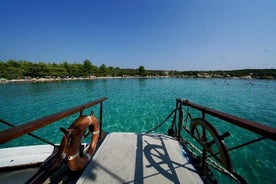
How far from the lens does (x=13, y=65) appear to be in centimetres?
4359

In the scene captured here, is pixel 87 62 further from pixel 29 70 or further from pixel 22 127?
pixel 22 127

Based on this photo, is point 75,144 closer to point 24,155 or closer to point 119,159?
point 119,159

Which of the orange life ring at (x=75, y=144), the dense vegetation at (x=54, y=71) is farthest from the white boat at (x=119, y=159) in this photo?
the dense vegetation at (x=54, y=71)

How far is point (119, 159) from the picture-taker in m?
2.05

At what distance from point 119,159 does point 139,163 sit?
320mm

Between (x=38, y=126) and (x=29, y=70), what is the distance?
56.1 m

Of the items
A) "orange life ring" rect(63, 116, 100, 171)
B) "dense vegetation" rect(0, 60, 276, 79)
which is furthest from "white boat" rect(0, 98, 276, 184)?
"dense vegetation" rect(0, 60, 276, 79)

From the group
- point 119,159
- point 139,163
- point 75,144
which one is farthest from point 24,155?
point 139,163

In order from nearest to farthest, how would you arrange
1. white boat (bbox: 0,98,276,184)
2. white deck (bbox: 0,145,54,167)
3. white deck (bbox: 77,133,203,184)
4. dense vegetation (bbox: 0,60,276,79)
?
white boat (bbox: 0,98,276,184), white deck (bbox: 77,133,203,184), white deck (bbox: 0,145,54,167), dense vegetation (bbox: 0,60,276,79)

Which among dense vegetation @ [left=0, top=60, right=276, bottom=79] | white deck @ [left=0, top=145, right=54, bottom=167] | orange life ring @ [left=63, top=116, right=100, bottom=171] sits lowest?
white deck @ [left=0, top=145, right=54, bottom=167]

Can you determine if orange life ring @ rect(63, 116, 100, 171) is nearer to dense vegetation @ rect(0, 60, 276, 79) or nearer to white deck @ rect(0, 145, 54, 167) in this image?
white deck @ rect(0, 145, 54, 167)

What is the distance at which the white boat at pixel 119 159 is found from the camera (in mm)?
1403

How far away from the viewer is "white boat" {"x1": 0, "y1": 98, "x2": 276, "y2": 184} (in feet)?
4.60

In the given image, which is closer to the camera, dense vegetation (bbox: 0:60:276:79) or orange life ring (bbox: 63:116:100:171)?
orange life ring (bbox: 63:116:100:171)
